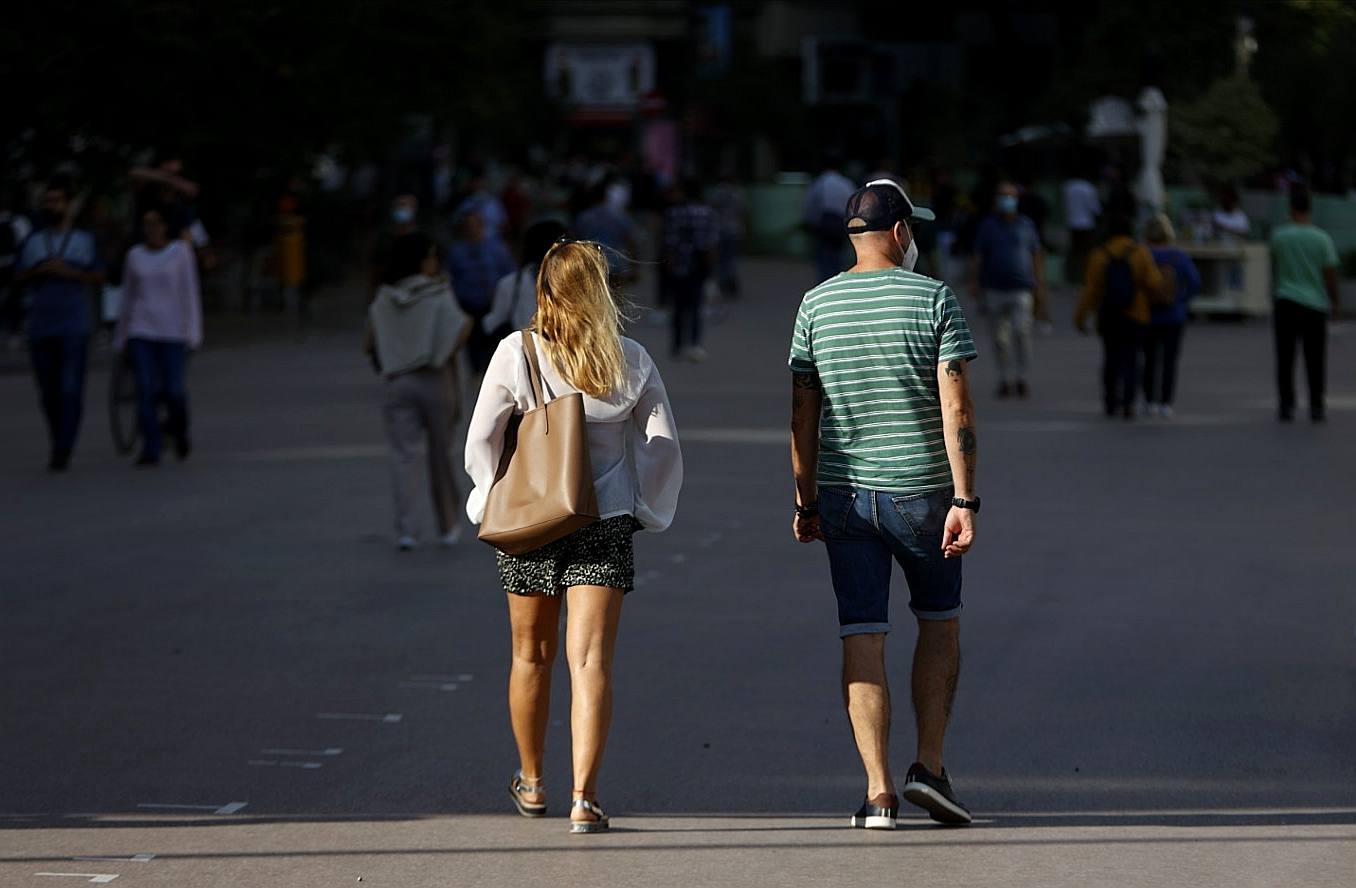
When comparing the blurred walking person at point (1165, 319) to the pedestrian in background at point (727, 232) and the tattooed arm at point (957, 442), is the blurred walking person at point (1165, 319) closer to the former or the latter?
the tattooed arm at point (957, 442)

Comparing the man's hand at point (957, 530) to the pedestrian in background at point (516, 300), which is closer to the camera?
the man's hand at point (957, 530)

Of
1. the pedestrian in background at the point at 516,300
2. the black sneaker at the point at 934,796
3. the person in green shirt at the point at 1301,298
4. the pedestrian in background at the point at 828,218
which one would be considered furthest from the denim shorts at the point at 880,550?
the pedestrian in background at the point at 828,218

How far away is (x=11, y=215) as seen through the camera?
83.5 feet

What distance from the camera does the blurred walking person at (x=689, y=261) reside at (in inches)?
912

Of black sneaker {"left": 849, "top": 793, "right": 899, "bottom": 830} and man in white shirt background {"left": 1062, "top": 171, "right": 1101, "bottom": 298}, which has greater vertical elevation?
man in white shirt background {"left": 1062, "top": 171, "right": 1101, "bottom": 298}

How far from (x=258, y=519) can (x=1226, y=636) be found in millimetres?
5619

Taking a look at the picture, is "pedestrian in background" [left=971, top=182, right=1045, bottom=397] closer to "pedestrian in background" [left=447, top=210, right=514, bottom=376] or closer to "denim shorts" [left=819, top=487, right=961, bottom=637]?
"pedestrian in background" [left=447, top=210, right=514, bottom=376]

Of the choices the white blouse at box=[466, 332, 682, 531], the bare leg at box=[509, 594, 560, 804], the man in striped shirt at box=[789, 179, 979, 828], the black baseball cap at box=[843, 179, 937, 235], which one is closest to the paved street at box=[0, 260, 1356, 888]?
the bare leg at box=[509, 594, 560, 804]

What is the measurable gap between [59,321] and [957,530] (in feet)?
33.4

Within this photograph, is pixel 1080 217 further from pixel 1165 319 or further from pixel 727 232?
pixel 1165 319

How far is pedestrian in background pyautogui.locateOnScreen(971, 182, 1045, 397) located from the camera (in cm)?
1920

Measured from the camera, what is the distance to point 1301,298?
17234mm

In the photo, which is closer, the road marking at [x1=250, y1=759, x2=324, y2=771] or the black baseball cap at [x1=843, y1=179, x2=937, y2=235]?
the black baseball cap at [x1=843, y1=179, x2=937, y2=235]

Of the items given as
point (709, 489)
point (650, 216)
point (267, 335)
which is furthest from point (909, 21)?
point (709, 489)
